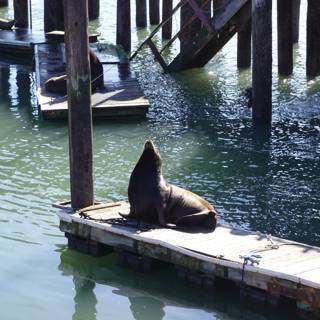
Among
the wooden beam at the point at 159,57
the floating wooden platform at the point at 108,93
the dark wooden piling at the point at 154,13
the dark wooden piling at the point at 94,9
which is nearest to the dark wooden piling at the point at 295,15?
the wooden beam at the point at 159,57

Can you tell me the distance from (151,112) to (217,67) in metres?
4.72

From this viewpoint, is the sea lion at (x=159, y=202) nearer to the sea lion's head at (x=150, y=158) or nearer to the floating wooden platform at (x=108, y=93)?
the sea lion's head at (x=150, y=158)

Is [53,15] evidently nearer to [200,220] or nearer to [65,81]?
[65,81]

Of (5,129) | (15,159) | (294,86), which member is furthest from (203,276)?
(294,86)

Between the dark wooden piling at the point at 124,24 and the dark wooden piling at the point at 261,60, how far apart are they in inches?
277

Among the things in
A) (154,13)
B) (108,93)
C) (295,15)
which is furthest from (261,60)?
(154,13)

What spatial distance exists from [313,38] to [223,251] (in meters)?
10.5

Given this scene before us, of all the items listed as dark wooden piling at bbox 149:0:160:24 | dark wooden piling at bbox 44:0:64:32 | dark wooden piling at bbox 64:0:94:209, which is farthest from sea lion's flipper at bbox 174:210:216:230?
dark wooden piling at bbox 149:0:160:24

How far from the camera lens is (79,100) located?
34.3 ft

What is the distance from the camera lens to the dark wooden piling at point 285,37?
745 inches

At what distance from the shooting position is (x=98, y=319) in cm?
927

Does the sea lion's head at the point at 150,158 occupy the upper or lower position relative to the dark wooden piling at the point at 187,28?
lower

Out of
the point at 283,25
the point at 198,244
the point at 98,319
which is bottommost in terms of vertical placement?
the point at 98,319

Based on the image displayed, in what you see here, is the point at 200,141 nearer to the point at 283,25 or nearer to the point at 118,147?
the point at 118,147
